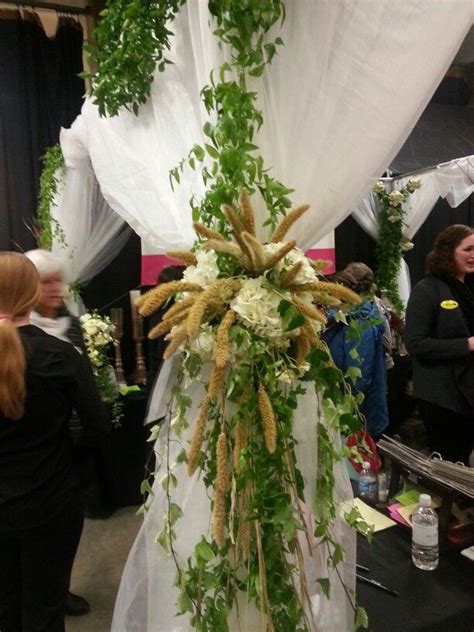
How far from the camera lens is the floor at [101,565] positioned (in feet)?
7.29

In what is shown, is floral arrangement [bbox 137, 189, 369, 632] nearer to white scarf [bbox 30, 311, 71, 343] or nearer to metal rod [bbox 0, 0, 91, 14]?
white scarf [bbox 30, 311, 71, 343]

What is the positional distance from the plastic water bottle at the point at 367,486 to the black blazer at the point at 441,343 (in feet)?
2.31

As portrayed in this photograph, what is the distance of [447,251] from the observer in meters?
2.25

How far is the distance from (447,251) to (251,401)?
5.27 ft

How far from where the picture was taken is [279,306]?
0.92 meters

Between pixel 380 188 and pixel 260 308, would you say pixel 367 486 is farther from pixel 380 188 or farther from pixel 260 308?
pixel 380 188

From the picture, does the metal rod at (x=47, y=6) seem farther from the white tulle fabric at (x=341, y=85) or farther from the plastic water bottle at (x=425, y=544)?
the plastic water bottle at (x=425, y=544)

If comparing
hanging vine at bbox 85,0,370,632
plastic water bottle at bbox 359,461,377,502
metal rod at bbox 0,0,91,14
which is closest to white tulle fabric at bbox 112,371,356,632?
hanging vine at bbox 85,0,370,632

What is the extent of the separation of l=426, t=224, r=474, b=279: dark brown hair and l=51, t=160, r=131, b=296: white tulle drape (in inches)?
79.5

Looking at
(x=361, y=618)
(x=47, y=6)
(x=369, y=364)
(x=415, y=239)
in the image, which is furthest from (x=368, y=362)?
(x=415, y=239)

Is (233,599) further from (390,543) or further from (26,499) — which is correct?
(26,499)

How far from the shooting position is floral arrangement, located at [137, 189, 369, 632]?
94 centimetres

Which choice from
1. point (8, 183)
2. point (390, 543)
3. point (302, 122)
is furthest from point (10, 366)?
point (8, 183)

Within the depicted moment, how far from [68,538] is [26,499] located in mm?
212
